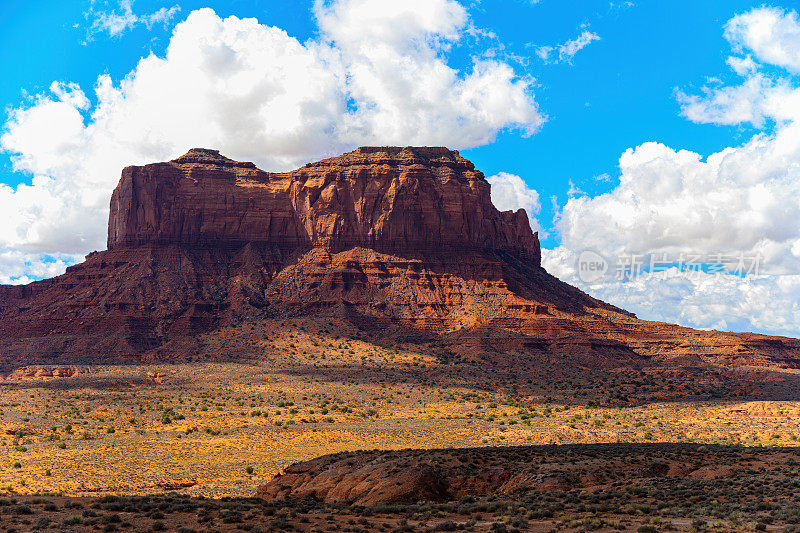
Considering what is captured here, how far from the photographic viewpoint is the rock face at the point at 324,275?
105188 millimetres

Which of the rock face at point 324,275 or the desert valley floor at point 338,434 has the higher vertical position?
the rock face at point 324,275

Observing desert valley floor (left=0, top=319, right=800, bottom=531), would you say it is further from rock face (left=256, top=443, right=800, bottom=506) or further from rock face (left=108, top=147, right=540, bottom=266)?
rock face (left=108, top=147, right=540, bottom=266)

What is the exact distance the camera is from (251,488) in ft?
114

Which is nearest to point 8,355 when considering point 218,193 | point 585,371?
point 218,193

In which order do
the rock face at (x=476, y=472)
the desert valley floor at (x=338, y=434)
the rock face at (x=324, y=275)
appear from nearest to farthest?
the desert valley floor at (x=338, y=434) → the rock face at (x=476, y=472) → the rock face at (x=324, y=275)

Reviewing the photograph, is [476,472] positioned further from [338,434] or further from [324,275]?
[324,275]

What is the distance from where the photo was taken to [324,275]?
117562 millimetres

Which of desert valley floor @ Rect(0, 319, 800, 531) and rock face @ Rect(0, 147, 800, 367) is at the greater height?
rock face @ Rect(0, 147, 800, 367)

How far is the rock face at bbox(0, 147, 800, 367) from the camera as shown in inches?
4141

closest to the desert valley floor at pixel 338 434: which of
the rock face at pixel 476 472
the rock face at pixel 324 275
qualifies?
the rock face at pixel 476 472

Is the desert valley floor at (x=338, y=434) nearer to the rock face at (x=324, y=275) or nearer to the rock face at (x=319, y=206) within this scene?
the rock face at (x=324, y=275)

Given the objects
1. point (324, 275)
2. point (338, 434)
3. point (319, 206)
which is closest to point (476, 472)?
point (338, 434)

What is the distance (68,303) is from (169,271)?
14.3 m

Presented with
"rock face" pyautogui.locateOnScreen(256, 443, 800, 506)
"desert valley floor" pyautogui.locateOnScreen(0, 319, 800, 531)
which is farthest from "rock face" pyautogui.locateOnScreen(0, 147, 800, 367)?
"rock face" pyautogui.locateOnScreen(256, 443, 800, 506)
